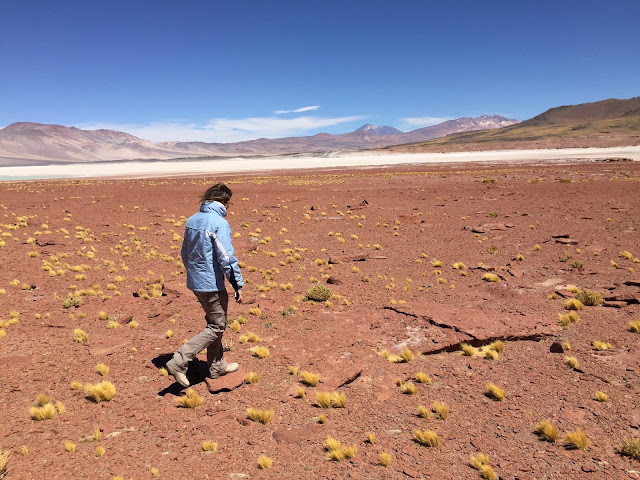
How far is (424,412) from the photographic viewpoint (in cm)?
506

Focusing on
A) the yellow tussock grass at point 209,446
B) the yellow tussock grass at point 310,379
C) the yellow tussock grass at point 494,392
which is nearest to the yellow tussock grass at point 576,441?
the yellow tussock grass at point 494,392

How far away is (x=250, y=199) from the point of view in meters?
31.0

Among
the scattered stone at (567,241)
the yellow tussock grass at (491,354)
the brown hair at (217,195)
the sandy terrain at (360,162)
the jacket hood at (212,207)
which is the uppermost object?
the sandy terrain at (360,162)

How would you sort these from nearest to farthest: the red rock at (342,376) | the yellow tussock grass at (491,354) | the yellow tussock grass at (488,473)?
the yellow tussock grass at (488,473) → the red rock at (342,376) → the yellow tussock grass at (491,354)

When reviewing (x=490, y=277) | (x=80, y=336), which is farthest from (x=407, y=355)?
(x=80, y=336)

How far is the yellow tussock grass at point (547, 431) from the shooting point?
449 centimetres

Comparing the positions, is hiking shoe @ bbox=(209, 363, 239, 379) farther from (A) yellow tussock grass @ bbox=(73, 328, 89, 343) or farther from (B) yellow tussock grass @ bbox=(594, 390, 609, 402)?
(B) yellow tussock grass @ bbox=(594, 390, 609, 402)

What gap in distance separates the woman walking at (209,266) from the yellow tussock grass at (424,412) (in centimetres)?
266

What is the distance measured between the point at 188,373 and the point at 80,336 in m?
2.60

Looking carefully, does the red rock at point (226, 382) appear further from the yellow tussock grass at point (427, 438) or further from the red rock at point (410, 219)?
the red rock at point (410, 219)

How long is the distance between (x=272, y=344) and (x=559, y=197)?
25.0 meters

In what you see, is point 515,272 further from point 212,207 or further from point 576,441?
point 212,207

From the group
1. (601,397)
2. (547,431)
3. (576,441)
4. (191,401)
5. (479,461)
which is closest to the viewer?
(479,461)

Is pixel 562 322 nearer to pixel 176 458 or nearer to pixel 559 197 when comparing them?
pixel 176 458
